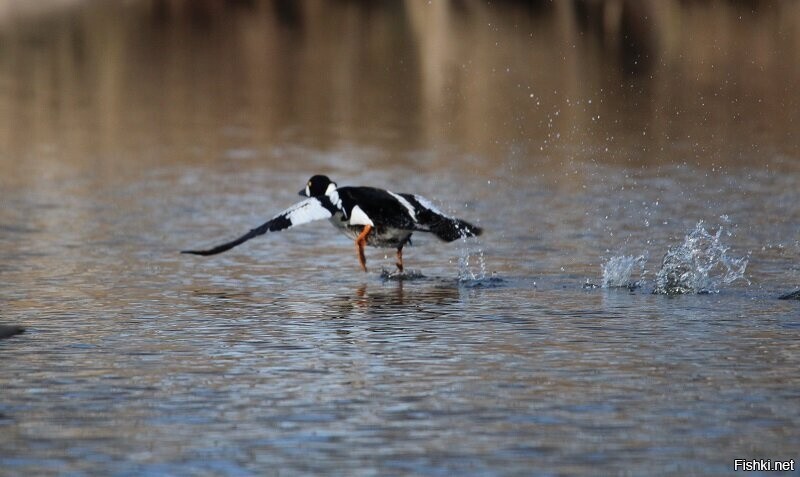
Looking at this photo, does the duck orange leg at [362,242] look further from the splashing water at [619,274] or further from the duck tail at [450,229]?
the splashing water at [619,274]

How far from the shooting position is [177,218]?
18.1 metres

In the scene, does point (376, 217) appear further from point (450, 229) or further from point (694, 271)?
point (694, 271)

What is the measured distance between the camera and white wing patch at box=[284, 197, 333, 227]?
45.6ft

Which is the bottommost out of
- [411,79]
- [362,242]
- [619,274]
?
[619,274]

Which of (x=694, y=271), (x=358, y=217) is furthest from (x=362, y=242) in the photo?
(x=694, y=271)

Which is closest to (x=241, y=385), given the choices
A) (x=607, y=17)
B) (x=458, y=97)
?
(x=458, y=97)

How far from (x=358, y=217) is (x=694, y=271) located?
293cm

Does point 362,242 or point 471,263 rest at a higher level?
point 362,242

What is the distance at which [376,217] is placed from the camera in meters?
14.1

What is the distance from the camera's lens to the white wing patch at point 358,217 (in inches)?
553

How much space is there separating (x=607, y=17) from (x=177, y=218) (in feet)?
66.3

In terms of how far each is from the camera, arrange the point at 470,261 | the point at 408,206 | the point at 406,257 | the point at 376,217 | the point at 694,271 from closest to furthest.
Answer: the point at 694,271 → the point at 376,217 → the point at 408,206 → the point at 470,261 → the point at 406,257

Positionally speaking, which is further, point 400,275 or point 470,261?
point 470,261

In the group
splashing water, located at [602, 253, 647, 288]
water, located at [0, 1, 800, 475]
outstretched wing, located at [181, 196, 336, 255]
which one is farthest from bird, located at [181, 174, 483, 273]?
splashing water, located at [602, 253, 647, 288]
